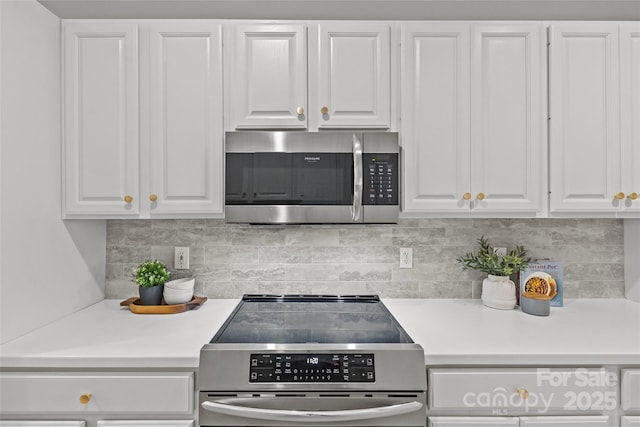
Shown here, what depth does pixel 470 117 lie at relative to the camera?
5.47 ft

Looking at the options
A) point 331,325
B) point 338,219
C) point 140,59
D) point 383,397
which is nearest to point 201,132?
point 140,59

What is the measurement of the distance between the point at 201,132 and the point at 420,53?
3.42 ft

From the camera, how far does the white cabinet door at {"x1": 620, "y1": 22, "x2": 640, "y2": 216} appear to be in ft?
5.45

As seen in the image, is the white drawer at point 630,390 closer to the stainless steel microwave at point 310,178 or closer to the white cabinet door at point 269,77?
the stainless steel microwave at point 310,178

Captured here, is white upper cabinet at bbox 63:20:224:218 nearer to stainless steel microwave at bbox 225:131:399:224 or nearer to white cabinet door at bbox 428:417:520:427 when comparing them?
stainless steel microwave at bbox 225:131:399:224

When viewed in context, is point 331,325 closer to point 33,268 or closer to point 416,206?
point 416,206

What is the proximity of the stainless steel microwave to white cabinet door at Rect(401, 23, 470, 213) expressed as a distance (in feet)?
0.34

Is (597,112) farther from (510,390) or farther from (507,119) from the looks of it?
(510,390)

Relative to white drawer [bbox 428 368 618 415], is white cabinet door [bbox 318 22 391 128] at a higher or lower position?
higher

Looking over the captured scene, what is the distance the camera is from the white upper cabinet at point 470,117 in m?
1.67

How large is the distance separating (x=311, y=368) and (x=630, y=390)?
1104mm

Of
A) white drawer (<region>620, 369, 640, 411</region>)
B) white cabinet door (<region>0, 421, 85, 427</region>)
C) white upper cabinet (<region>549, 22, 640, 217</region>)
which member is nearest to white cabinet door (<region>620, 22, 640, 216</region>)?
white upper cabinet (<region>549, 22, 640, 217</region>)

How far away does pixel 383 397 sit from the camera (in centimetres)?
124

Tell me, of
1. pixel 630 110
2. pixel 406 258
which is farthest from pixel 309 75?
pixel 630 110
